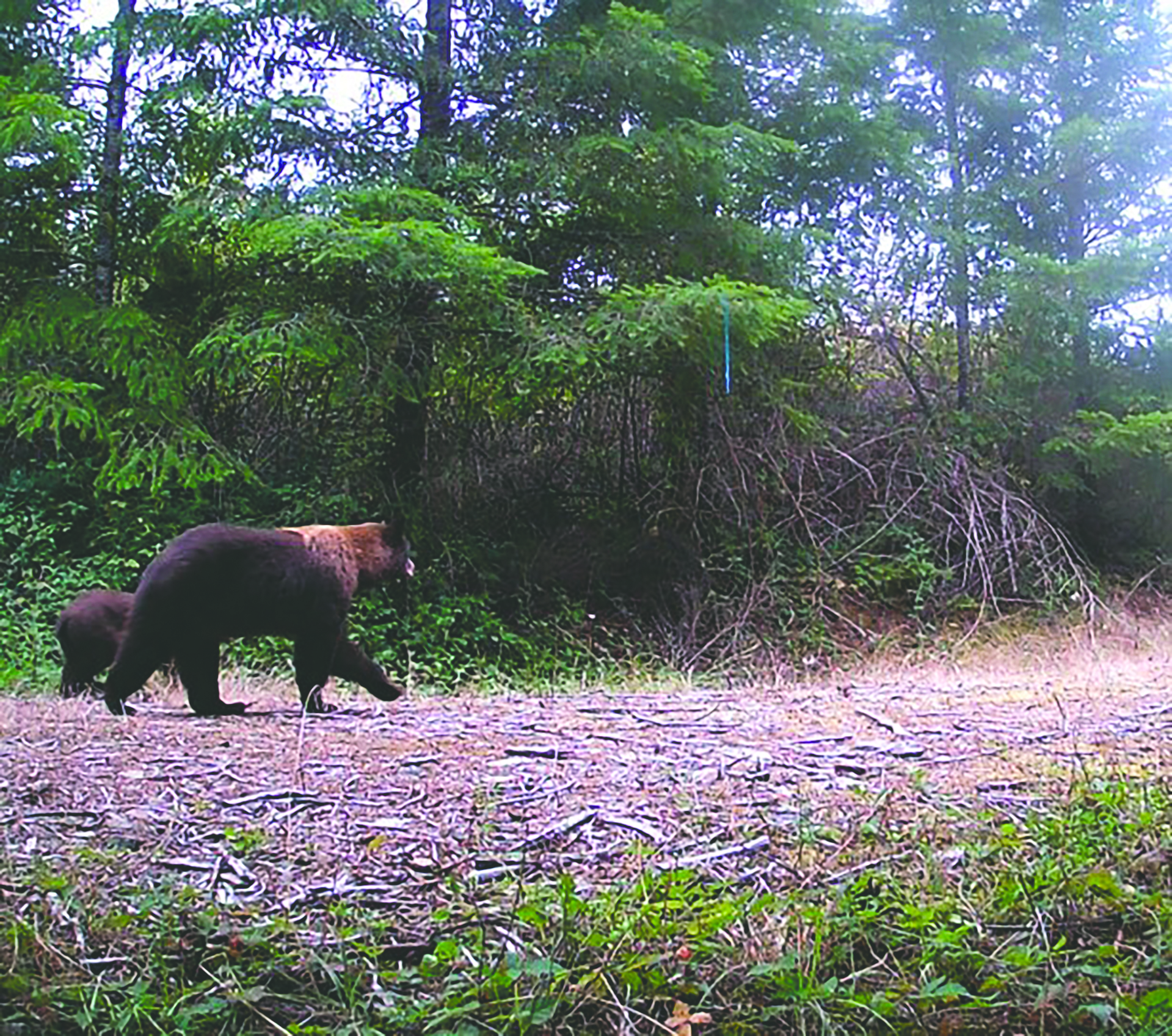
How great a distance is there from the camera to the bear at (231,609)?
6.95 meters

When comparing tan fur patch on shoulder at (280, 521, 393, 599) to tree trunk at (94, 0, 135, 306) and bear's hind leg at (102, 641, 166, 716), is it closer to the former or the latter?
bear's hind leg at (102, 641, 166, 716)

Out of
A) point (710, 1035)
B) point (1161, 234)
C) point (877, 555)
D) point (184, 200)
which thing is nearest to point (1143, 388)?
point (1161, 234)

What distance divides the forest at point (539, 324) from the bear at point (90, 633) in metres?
1.62

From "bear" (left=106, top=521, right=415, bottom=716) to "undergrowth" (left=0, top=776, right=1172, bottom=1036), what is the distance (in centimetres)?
336

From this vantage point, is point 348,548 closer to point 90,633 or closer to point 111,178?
point 90,633

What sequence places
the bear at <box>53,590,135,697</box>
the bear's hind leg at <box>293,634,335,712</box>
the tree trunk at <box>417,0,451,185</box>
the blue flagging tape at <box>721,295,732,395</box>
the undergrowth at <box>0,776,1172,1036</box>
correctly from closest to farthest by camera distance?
the undergrowth at <box>0,776,1172,1036</box> < the bear's hind leg at <box>293,634,335,712</box> < the bear at <box>53,590,135,697</box> < the blue flagging tape at <box>721,295,732,395</box> < the tree trunk at <box>417,0,451,185</box>

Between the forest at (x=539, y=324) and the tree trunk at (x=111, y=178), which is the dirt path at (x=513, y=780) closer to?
the forest at (x=539, y=324)

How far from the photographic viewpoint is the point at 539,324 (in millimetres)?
11148

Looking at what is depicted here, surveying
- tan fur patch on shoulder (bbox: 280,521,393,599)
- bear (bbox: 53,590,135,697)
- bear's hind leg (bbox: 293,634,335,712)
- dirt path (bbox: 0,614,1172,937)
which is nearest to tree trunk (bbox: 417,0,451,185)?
tan fur patch on shoulder (bbox: 280,521,393,599)

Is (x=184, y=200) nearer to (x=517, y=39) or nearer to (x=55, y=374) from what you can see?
(x=55, y=374)

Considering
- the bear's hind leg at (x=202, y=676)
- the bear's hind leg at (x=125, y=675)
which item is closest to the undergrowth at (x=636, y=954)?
the bear's hind leg at (x=125, y=675)

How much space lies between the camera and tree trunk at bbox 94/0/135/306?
11.7m

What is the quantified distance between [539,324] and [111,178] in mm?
4364

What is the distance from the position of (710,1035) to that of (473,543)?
10239 millimetres
